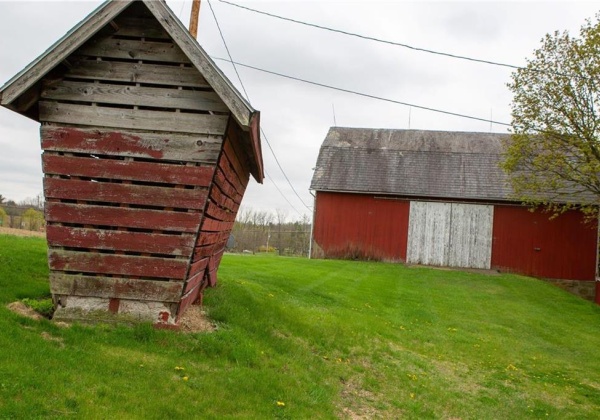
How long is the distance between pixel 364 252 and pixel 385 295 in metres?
11.3

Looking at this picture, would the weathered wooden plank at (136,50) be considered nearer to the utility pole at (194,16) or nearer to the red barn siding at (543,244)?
the utility pole at (194,16)

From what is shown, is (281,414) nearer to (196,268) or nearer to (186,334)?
(186,334)

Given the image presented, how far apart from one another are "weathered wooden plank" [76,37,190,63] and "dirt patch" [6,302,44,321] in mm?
3496

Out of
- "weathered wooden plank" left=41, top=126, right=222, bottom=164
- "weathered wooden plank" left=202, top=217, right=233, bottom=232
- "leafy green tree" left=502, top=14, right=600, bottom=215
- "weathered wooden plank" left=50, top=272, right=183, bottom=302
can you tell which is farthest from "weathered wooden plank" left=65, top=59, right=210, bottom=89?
"leafy green tree" left=502, top=14, right=600, bottom=215

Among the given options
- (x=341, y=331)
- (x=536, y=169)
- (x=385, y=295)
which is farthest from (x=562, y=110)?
(x=341, y=331)

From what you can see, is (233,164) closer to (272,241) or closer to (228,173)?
(228,173)

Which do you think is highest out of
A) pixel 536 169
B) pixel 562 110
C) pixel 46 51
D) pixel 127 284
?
pixel 562 110

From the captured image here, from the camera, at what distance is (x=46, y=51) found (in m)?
6.35

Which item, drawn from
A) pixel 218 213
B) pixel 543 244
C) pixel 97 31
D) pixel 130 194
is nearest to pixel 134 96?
pixel 97 31

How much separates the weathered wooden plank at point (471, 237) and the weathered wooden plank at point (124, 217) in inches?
916

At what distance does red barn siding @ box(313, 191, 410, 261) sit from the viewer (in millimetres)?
28281

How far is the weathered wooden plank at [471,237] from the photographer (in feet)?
90.6

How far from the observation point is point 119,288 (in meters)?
6.87

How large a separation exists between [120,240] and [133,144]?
4.28 feet
